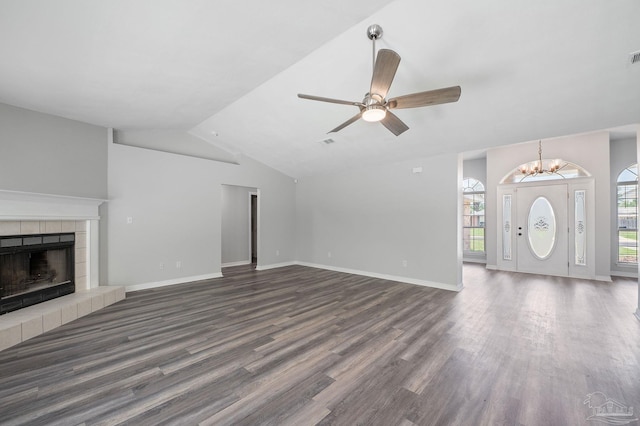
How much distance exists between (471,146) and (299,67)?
3170 millimetres

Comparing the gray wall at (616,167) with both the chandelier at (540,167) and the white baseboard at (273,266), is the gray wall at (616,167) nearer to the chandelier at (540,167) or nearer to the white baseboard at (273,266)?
the chandelier at (540,167)

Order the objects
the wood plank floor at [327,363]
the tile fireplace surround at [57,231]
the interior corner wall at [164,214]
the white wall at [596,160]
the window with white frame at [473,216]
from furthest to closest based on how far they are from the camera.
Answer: the window with white frame at [473,216] → the white wall at [596,160] → the interior corner wall at [164,214] → the tile fireplace surround at [57,231] → the wood plank floor at [327,363]

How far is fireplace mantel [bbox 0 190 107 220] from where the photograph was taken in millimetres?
3076

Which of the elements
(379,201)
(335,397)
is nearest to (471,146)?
(379,201)

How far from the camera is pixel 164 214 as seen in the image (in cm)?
512

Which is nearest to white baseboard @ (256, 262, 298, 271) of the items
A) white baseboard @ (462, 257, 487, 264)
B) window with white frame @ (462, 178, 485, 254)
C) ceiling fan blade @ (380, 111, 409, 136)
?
ceiling fan blade @ (380, 111, 409, 136)

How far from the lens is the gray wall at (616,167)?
237 inches

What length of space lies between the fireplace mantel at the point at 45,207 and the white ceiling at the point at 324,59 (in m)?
1.21

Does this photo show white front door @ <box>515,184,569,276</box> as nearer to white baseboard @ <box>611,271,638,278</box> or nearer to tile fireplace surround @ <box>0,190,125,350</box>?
white baseboard @ <box>611,271,638,278</box>

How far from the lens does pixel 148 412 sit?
68.2 inches

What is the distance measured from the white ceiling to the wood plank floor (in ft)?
9.06

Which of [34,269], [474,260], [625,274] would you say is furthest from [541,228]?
[34,269]

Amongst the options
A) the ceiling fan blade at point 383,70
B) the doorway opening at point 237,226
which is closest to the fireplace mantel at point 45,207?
the doorway opening at point 237,226

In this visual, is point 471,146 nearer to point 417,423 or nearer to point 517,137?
point 517,137
